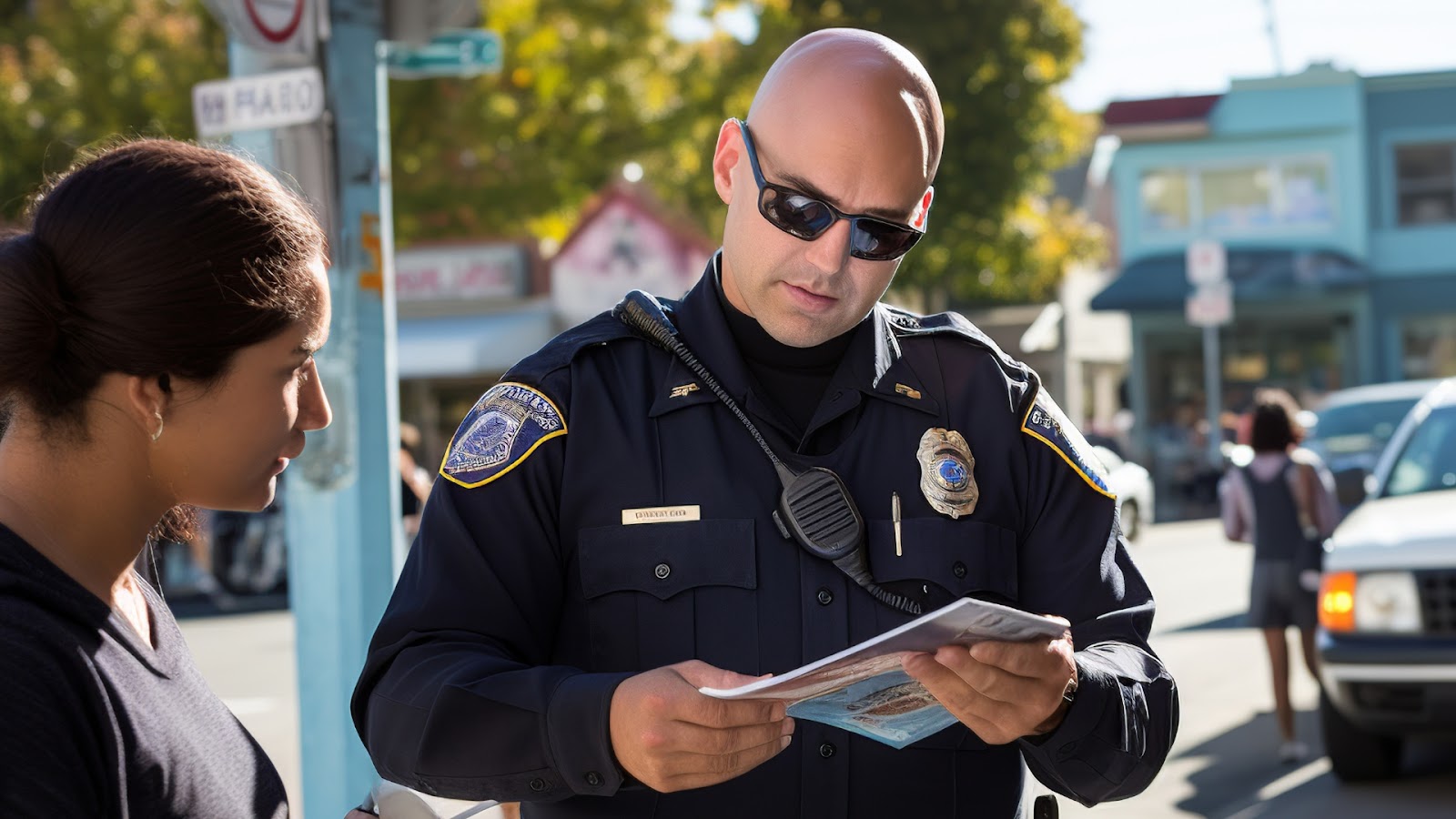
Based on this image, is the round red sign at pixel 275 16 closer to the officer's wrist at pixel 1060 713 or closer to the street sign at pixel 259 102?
the street sign at pixel 259 102

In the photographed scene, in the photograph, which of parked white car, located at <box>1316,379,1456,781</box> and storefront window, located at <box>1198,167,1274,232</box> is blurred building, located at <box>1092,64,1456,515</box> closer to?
storefront window, located at <box>1198,167,1274,232</box>

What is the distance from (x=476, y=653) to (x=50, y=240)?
79 cm

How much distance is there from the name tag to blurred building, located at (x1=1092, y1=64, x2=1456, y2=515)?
91.5ft

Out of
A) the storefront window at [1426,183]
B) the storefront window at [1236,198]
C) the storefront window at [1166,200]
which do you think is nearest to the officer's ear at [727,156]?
the storefront window at [1166,200]

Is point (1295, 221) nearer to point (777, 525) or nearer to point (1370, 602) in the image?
point (1370, 602)

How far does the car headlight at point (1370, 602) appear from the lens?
22.4ft

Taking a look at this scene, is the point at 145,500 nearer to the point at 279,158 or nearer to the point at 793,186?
the point at 793,186

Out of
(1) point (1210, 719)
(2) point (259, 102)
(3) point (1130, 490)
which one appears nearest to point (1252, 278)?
(3) point (1130, 490)

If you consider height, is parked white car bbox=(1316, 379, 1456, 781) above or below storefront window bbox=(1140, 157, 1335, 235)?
below

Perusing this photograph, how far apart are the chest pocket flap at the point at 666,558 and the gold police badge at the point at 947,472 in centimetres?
30

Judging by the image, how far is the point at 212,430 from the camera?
1.96m

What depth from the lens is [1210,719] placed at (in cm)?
920

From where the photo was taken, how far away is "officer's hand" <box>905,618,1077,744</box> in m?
1.91

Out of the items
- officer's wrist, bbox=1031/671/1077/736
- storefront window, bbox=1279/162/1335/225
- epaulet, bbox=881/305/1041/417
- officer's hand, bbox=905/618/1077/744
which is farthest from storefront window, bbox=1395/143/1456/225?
officer's hand, bbox=905/618/1077/744
